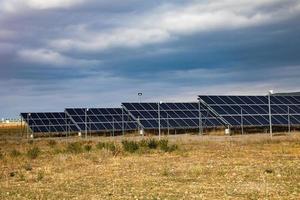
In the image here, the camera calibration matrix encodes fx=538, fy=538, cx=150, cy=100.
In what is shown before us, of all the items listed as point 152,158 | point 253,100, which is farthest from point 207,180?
point 253,100

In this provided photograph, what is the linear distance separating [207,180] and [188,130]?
1580 inches

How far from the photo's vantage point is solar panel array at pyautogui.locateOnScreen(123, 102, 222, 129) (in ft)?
172

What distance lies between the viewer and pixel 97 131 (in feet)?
194

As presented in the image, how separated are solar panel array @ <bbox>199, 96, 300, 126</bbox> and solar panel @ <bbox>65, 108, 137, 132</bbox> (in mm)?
12585

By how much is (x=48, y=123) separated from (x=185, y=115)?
20773 millimetres

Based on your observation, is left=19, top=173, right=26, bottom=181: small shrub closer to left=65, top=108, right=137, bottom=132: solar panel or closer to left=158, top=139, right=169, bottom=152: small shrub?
left=158, top=139, right=169, bottom=152: small shrub

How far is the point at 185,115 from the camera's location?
55531mm

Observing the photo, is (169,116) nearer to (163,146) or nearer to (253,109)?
(253,109)

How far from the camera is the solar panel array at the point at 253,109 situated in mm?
46944

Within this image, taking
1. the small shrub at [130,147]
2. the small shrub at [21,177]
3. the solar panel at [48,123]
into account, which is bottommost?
the small shrub at [21,177]

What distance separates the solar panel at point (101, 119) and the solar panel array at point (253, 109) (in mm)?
12585

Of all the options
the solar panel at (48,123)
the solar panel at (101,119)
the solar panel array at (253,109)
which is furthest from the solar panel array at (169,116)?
the solar panel at (48,123)

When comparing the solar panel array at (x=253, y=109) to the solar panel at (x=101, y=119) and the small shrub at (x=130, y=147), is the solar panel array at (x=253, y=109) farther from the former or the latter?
the small shrub at (x=130, y=147)

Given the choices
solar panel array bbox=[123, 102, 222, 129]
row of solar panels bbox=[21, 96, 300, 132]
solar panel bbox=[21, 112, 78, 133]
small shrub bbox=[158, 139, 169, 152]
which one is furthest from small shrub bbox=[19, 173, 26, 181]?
solar panel bbox=[21, 112, 78, 133]
